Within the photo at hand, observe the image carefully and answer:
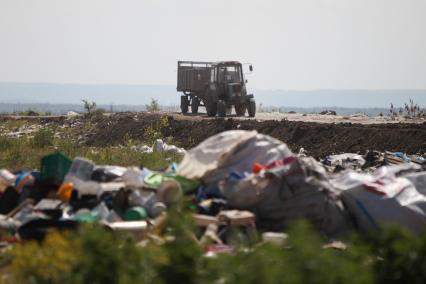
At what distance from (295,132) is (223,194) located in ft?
55.4

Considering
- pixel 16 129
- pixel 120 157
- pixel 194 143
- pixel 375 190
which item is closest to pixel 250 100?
pixel 194 143

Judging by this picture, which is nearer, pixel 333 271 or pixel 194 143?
pixel 333 271

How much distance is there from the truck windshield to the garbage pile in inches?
899

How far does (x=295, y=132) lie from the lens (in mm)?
24688

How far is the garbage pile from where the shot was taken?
7.56 m

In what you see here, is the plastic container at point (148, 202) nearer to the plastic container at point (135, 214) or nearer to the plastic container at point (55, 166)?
the plastic container at point (135, 214)

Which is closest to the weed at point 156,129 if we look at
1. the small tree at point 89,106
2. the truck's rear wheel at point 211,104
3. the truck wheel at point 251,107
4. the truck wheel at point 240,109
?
the truck's rear wheel at point 211,104

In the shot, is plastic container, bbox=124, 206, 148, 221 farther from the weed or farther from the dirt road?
the weed

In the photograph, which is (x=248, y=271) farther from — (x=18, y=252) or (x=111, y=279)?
(x=18, y=252)

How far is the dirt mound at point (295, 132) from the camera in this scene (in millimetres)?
21422

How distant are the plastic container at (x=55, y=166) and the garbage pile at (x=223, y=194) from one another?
0.01 m

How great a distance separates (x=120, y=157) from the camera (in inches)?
643

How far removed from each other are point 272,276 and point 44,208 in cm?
392

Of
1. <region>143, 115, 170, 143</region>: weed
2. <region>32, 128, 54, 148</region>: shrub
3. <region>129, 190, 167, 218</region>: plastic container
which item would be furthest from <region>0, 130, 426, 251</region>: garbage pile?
<region>143, 115, 170, 143</region>: weed
